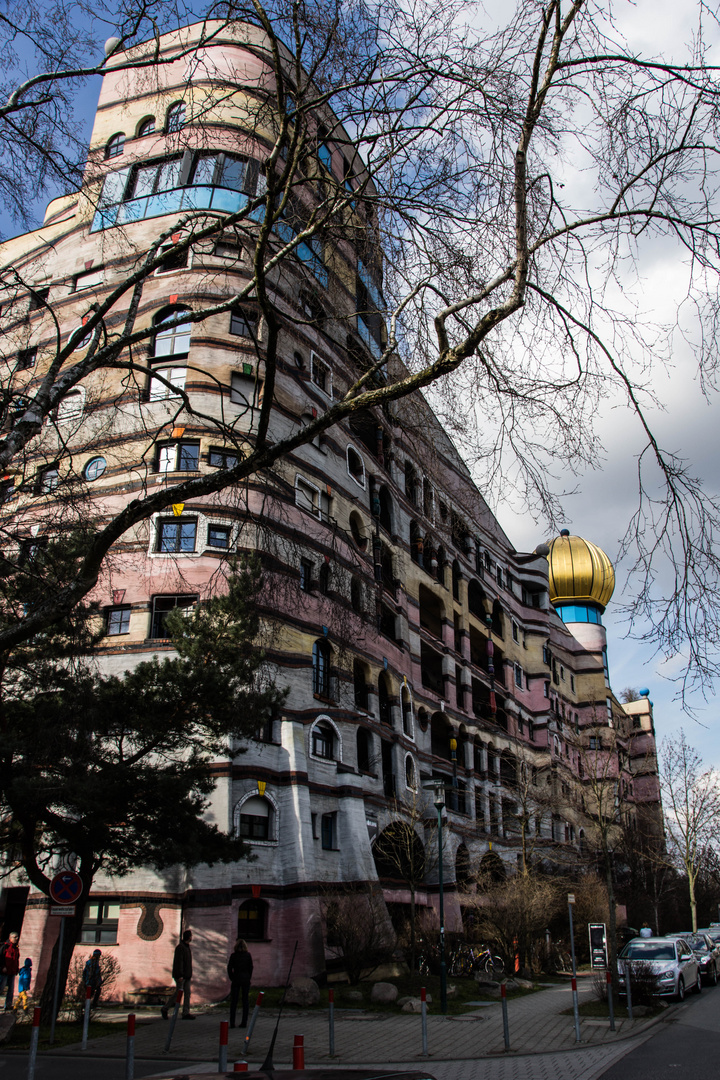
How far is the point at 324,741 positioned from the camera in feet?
71.5

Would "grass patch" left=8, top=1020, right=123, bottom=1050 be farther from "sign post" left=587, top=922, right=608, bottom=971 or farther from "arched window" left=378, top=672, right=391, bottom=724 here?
"arched window" left=378, top=672, right=391, bottom=724

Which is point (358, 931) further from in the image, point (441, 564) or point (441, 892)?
point (441, 564)

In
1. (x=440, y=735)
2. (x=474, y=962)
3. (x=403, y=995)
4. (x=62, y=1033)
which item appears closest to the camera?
(x=62, y=1033)

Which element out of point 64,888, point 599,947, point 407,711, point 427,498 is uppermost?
point 407,711

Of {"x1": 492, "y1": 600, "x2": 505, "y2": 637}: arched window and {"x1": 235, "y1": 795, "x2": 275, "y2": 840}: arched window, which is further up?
{"x1": 492, "y1": 600, "x2": 505, "y2": 637}: arched window

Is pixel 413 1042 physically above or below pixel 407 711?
below

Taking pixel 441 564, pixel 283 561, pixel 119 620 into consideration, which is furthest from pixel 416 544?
pixel 283 561

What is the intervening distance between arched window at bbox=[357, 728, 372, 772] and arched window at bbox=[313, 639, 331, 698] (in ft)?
8.31

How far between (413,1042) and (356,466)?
1834cm

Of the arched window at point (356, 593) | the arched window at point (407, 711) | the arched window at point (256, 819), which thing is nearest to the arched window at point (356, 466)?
the arched window at point (407, 711)

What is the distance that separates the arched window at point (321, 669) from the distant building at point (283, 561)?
0.08m

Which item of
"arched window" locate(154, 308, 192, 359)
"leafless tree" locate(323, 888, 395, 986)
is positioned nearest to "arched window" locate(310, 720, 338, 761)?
"leafless tree" locate(323, 888, 395, 986)

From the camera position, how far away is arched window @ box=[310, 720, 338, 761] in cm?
2122

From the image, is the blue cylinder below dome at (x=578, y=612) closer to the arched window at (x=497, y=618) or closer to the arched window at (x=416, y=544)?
the arched window at (x=497, y=618)
